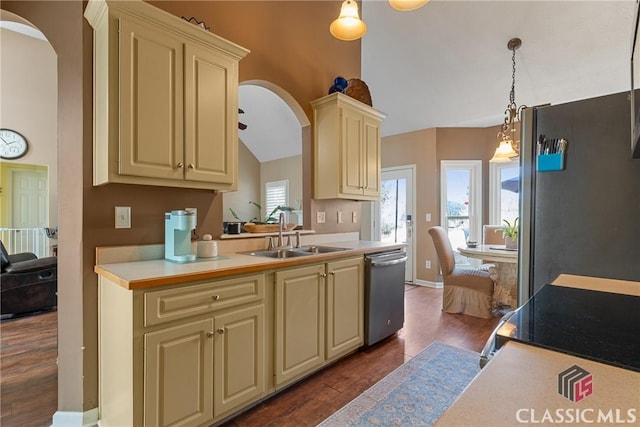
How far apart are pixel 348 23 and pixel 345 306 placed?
204cm

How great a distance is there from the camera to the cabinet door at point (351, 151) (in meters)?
2.87

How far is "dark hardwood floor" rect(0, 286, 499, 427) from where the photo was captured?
1.86 metres

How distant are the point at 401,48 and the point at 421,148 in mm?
1806

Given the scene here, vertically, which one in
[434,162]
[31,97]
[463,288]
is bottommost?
[463,288]

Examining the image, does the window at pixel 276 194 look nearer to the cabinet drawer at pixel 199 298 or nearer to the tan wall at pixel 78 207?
the tan wall at pixel 78 207

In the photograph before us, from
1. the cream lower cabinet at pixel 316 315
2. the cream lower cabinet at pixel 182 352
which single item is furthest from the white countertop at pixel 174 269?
the cream lower cabinet at pixel 316 315

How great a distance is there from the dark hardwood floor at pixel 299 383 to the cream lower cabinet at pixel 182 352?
250 mm

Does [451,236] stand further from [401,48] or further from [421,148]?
[401,48]

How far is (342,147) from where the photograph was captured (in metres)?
2.86

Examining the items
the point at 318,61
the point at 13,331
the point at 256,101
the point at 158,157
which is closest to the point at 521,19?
the point at 318,61

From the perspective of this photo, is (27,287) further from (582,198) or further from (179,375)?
(582,198)

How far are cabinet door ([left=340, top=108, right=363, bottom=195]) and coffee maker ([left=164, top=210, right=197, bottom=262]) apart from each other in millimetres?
1455

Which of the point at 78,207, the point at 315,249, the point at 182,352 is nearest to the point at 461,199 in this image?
the point at 315,249

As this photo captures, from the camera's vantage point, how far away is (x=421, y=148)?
5234mm
